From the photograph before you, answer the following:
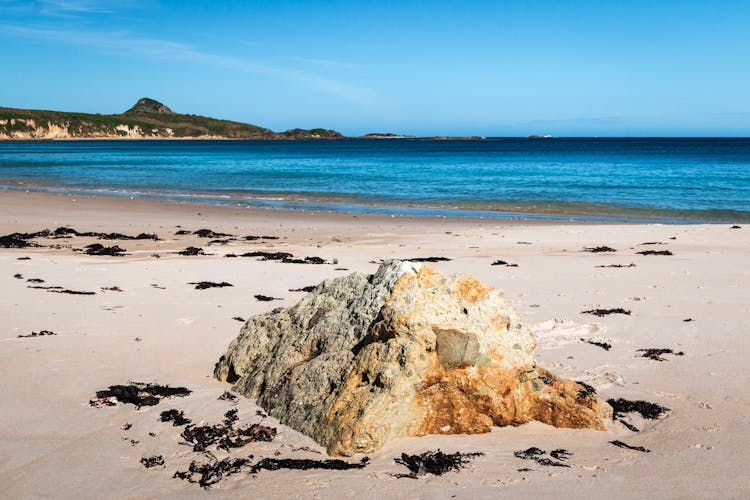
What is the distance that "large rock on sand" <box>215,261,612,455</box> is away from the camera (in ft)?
15.3

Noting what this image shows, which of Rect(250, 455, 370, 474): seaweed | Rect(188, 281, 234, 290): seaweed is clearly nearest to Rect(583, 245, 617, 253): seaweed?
Rect(188, 281, 234, 290): seaweed

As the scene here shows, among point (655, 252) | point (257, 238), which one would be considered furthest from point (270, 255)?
point (655, 252)

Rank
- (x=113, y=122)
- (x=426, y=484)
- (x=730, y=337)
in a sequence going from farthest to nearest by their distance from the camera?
(x=113, y=122) → (x=730, y=337) → (x=426, y=484)

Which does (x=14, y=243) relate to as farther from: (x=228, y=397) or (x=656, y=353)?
(x=656, y=353)

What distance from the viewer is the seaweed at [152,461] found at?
4.34 meters

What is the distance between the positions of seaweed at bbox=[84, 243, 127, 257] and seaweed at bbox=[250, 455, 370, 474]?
33.2ft

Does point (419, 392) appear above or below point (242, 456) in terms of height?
above

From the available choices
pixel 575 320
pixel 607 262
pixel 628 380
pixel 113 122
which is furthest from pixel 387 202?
pixel 113 122

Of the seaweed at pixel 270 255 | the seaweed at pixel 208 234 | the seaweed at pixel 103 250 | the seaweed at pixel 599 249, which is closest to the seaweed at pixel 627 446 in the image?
the seaweed at pixel 270 255

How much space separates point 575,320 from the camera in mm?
7961

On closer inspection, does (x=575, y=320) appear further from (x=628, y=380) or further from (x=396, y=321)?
(x=396, y=321)

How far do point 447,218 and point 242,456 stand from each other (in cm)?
1871

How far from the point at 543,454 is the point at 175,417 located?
2.80 meters

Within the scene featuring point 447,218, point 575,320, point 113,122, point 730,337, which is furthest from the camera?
point 113,122
